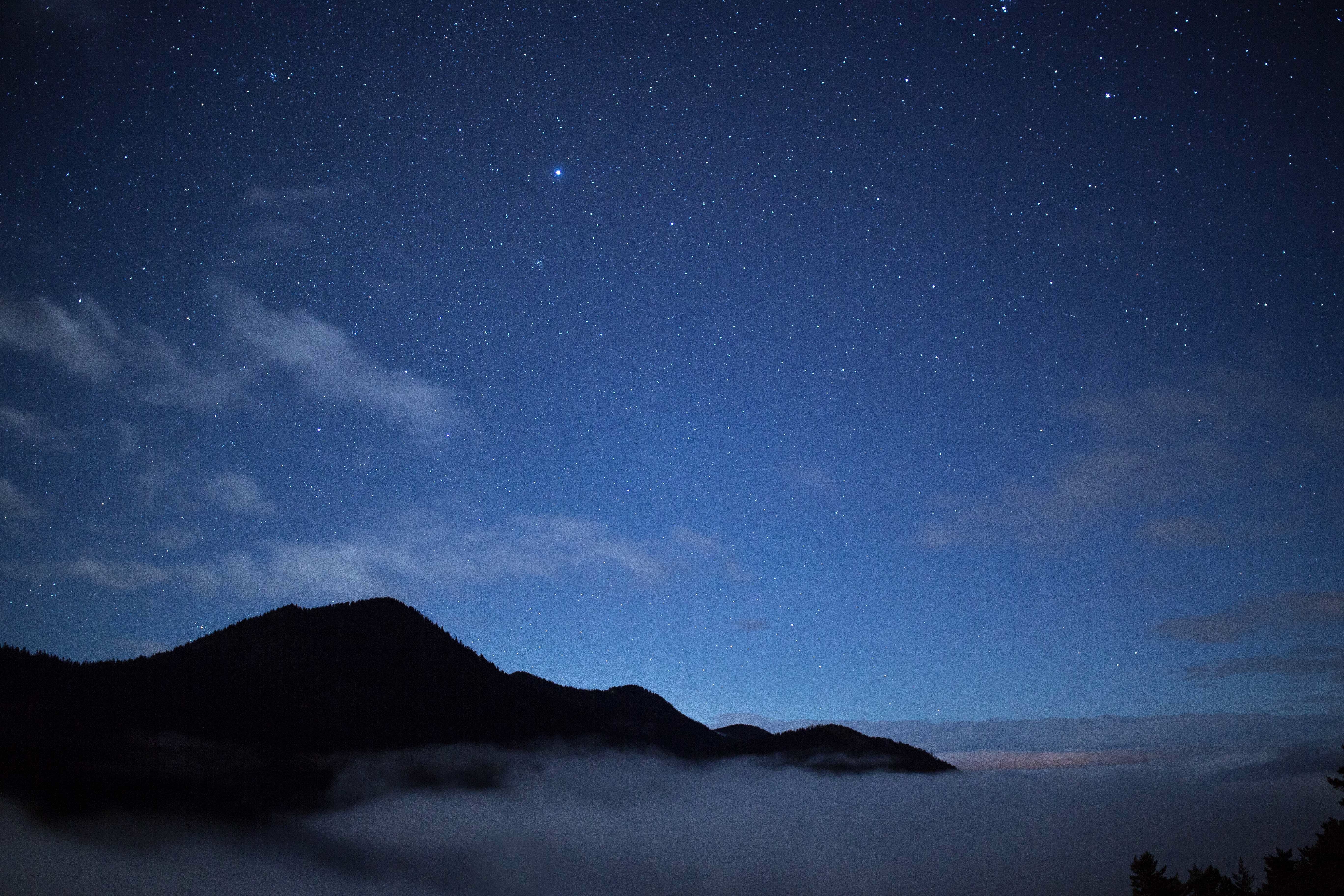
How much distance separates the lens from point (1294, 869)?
1948 inches

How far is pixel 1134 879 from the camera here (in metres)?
48.5

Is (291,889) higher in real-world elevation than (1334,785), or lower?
lower

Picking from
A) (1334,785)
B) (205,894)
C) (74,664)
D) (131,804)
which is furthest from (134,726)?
(1334,785)

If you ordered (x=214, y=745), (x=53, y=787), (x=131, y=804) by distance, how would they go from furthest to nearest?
(x=214, y=745)
(x=131, y=804)
(x=53, y=787)

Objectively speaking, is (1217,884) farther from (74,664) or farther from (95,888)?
(74,664)

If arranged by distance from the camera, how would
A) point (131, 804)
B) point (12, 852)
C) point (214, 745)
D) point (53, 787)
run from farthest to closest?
1. point (214, 745)
2. point (131, 804)
3. point (53, 787)
4. point (12, 852)

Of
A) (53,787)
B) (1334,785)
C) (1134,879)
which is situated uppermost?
(1334,785)

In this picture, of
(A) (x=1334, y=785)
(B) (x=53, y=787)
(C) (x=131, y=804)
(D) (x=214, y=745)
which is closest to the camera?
(A) (x=1334, y=785)

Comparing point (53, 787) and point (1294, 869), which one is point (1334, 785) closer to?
point (1294, 869)

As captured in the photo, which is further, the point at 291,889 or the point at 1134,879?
the point at 291,889

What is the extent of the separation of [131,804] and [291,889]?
4605cm

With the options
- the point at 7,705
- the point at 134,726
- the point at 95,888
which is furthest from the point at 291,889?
the point at 7,705

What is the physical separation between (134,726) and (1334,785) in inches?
9328

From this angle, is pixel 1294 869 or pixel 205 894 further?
pixel 205 894
